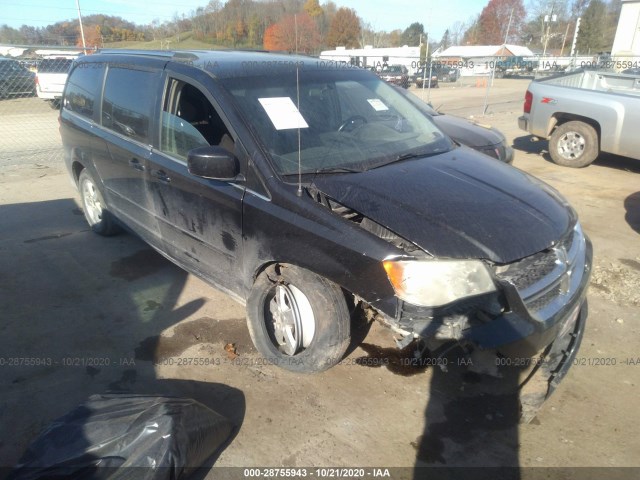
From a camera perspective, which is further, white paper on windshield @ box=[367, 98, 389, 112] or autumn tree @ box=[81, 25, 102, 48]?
autumn tree @ box=[81, 25, 102, 48]

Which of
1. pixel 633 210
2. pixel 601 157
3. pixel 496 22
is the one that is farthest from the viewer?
pixel 496 22

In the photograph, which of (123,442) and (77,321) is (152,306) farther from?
(123,442)

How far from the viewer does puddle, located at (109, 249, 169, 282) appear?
424cm

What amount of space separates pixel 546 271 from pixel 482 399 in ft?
2.87

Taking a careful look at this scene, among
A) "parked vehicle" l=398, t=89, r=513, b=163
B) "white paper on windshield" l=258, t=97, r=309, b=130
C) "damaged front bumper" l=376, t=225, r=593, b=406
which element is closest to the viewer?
"damaged front bumper" l=376, t=225, r=593, b=406

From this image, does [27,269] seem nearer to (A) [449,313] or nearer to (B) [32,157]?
(A) [449,313]

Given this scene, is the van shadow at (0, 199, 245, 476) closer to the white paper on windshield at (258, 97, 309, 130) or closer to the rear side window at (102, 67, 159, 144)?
the rear side window at (102, 67, 159, 144)

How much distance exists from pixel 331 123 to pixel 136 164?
5.32 ft

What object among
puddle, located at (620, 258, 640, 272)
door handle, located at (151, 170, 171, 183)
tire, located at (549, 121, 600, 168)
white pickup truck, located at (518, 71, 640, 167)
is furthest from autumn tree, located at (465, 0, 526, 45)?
door handle, located at (151, 170, 171, 183)

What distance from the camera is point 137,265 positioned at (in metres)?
4.42

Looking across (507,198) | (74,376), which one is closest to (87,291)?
(74,376)

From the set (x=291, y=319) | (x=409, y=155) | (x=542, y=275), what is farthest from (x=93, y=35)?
(x=542, y=275)

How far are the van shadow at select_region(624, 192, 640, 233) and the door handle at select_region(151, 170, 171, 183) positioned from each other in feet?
16.7

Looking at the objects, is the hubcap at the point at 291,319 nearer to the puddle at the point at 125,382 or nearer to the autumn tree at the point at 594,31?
→ the puddle at the point at 125,382
